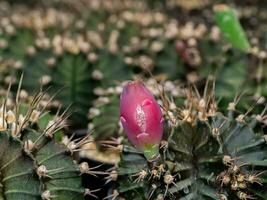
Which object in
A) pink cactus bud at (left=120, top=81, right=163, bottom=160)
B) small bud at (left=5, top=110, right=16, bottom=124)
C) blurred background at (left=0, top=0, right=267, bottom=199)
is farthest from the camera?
blurred background at (left=0, top=0, right=267, bottom=199)

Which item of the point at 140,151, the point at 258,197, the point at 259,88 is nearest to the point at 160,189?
the point at 140,151

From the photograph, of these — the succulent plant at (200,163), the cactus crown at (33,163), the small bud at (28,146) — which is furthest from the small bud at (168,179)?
the small bud at (28,146)

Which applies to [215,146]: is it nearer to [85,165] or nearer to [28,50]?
[85,165]

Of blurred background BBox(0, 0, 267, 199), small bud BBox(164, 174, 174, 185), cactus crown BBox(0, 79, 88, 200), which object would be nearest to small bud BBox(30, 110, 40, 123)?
cactus crown BBox(0, 79, 88, 200)

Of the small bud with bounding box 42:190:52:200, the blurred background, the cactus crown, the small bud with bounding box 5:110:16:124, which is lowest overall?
the blurred background

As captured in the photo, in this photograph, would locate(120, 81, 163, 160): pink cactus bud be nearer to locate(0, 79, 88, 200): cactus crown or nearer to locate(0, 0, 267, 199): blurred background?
locate(0, 79, 88, 200): cactus crown

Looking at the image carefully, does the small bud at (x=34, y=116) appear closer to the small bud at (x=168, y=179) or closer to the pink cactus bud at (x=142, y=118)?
the pink cactus bud at (x=142, y=118)
